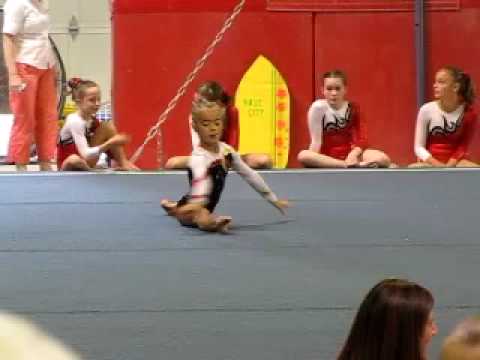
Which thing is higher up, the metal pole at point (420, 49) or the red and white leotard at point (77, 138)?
the metal pole at point (420, 49)

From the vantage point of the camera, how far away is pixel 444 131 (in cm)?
448

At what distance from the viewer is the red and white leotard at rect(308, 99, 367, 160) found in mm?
4594

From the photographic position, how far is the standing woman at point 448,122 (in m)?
4.42

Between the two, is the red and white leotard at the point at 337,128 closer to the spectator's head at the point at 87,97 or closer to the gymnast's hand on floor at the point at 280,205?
the spectator's head at the point at 87,97

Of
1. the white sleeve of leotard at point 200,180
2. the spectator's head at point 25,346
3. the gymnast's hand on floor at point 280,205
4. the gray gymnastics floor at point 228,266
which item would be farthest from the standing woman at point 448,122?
the spectator's head at point 25,346

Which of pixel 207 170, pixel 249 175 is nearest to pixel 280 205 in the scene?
pixel 249 175

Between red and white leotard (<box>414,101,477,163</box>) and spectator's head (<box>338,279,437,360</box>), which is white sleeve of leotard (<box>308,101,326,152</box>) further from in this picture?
spectator's head (<box>338,279,437,360</box>)

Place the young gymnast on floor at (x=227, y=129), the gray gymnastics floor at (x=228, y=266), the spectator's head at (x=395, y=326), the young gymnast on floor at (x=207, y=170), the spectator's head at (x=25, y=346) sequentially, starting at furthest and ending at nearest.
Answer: the young gymnast on floor at (x=227, y=129), the young gymnast on floor at (x=207, y=170), the gray gymnastics floor at (x=228, y=266), the spectator's head at (x=395, y=326), the spectator's head at (x=25, y=346)

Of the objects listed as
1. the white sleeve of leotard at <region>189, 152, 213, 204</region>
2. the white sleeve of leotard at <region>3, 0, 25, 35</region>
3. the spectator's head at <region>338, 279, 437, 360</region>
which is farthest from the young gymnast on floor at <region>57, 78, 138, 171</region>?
Answer: the spectator's head at <region>338, 279, 437, 360</region>

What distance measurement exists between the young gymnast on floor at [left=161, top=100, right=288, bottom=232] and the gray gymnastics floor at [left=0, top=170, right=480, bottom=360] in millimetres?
48

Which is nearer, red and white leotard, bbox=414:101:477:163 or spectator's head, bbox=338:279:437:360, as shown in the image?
spectator's head, bbox=338:279:437:360

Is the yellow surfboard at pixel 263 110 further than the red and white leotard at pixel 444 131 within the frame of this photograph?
Yes

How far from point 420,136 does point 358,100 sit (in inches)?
52.7

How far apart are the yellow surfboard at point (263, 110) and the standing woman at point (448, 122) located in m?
1.35
